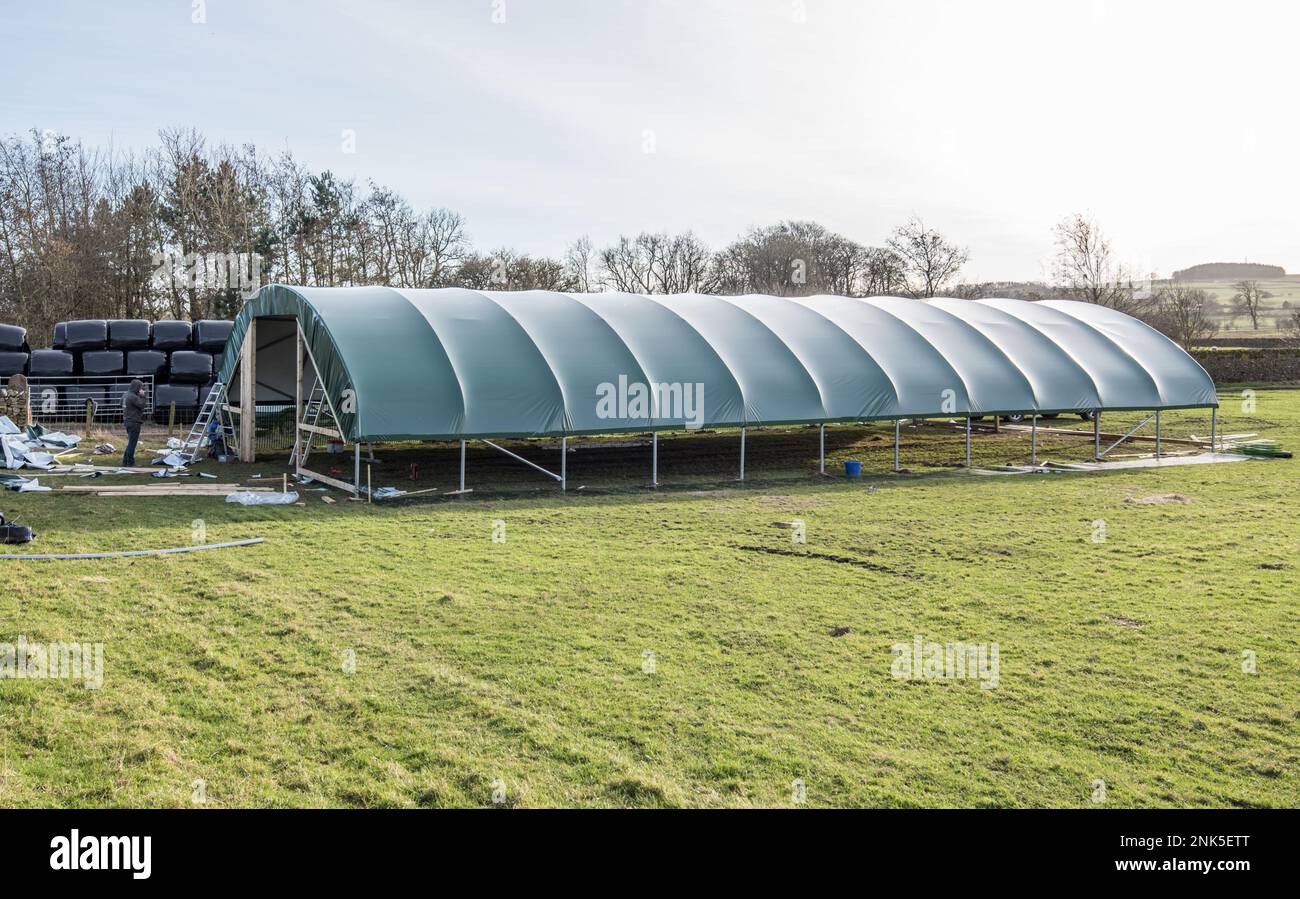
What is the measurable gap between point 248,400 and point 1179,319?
189 feet

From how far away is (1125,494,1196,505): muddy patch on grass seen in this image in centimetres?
1677

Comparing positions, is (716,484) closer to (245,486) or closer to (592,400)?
(592,400)

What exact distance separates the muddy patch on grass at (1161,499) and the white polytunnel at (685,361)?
15.9ft

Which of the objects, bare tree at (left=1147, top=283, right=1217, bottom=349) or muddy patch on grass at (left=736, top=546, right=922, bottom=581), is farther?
bare tree at (left=1147, top=283, right=1217, bottom=349)

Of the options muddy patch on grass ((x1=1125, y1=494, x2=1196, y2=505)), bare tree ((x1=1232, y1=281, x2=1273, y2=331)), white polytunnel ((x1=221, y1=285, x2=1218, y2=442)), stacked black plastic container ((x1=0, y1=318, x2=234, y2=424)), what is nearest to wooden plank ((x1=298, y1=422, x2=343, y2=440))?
white polytunnel ((x1=221, y1=285, x2=1218, y2=442))

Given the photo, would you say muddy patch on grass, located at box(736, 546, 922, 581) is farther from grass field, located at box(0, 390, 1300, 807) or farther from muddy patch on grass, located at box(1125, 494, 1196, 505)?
muddy patch on grass, located at box(1125, 494, 1196, 505)

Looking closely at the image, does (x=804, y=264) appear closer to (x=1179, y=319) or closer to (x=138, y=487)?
(x=1179, y=319)

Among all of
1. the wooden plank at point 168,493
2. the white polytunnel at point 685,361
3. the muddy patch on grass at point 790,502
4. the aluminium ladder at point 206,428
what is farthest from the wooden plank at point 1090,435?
the wooden plank at point 168,493

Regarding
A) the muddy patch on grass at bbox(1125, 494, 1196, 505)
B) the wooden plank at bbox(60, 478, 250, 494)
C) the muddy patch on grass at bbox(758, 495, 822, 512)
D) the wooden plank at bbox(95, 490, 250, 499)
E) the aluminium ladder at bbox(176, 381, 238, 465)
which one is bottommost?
the muddy patch on grass at bbox(758, 495, 822, 512)

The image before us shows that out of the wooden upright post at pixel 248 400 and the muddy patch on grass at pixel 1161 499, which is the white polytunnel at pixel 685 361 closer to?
the wooden upright post at pixel 248 400

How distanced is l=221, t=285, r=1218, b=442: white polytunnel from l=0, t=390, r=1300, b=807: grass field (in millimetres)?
2710

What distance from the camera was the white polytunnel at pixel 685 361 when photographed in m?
17.1

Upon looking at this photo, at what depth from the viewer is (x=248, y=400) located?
2053cm
